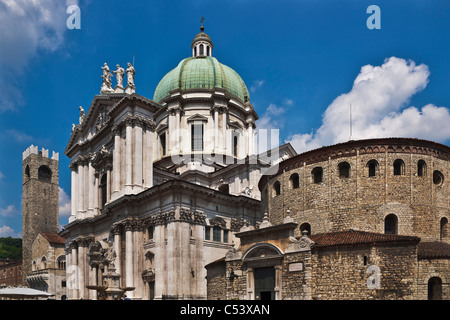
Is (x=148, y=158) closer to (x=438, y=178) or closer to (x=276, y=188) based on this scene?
(x=276, y=188)

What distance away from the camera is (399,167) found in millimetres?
28641

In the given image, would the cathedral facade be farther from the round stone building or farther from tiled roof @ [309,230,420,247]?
tiled roof @ [309,230,420,247]

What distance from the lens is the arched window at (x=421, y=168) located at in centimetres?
2847

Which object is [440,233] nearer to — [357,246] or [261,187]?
[357,246]

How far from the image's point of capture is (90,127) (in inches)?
1980

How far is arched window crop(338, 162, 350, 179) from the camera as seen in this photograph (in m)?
29.6

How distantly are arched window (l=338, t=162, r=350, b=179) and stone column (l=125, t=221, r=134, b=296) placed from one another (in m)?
19.8

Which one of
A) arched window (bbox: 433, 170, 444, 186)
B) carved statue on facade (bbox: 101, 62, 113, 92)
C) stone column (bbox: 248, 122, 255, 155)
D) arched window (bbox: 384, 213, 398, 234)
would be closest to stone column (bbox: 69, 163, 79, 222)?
carved statue on facade (bbox: 101, 62, 113, 92)

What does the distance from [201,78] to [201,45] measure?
8.19m

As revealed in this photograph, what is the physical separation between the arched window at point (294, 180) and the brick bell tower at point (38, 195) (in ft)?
199

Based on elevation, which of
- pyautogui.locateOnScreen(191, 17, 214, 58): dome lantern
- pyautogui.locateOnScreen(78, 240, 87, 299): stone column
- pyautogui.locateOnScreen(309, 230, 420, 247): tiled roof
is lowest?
pyautogui.locateOnScreen(78, 240, 87, 299): stone column

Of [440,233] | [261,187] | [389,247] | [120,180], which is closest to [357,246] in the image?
[389,247]

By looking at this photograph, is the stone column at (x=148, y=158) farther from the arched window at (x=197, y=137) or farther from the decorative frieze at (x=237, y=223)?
the arched window at (x=197, y=137)

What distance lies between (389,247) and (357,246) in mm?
1679
